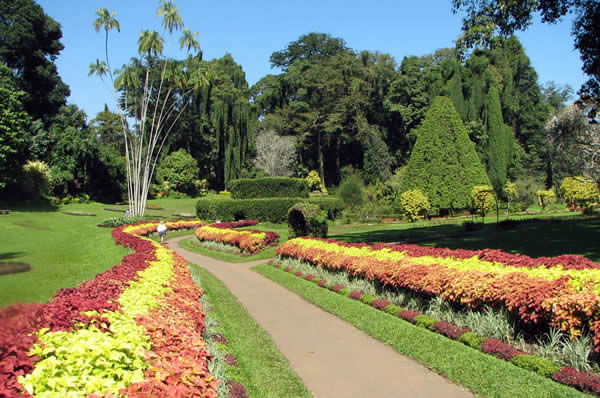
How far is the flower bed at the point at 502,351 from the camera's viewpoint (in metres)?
4.82

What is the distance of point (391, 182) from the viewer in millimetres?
45156

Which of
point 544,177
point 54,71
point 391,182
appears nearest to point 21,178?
point 54,71

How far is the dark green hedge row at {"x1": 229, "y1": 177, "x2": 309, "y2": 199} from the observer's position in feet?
120

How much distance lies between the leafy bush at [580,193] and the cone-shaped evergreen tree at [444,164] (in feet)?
19.5

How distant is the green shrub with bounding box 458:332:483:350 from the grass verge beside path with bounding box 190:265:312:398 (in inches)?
95.2

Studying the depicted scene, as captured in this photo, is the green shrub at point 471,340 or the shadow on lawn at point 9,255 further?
the green shrub at point 471,340

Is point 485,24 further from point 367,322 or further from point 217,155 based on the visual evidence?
point 217,155

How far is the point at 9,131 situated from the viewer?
31.9m

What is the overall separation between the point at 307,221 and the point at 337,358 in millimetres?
12763

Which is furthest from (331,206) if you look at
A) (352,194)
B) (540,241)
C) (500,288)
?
(500,288)

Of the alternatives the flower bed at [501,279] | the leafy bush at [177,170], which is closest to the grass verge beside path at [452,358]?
the flower bed at [501,279]

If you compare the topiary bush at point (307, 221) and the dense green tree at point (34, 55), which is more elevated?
the dense green tree at point (34, 55)

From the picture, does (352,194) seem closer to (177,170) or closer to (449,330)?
(177,170)

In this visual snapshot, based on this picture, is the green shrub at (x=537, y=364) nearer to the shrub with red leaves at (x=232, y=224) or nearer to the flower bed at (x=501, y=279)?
the flower bed at (x=501, y=279)
